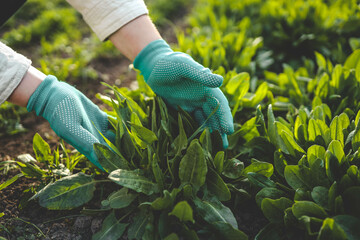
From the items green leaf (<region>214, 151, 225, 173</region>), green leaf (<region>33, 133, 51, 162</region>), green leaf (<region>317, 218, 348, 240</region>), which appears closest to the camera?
green leaf (<region>317, 218, 348, 240</region>)

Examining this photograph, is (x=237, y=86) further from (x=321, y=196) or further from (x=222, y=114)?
(x=321, y=196)

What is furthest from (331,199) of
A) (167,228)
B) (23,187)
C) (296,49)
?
(296,49)

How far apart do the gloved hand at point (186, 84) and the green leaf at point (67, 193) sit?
0.72m

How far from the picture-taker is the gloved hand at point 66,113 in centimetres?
169

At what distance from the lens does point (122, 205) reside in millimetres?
1538

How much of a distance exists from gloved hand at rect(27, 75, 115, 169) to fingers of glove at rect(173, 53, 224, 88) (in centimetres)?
60

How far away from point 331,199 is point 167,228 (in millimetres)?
793

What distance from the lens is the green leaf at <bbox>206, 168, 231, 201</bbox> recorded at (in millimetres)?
1558

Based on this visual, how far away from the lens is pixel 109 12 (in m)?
2.03

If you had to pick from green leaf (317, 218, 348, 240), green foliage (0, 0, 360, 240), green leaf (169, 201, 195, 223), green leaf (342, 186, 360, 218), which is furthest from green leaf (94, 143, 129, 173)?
green leaf (342, 186, 360, 218)

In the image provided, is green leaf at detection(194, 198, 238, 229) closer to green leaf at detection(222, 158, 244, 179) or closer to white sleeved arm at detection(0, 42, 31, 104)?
green leaf at detection(222, 158, 244, 179)

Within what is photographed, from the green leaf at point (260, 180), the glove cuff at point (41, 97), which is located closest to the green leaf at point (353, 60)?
the green leaf at point (260, 180)

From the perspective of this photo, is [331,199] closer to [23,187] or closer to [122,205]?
[122,205]

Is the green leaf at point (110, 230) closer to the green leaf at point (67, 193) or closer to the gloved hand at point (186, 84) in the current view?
the green leaf at point (67, 193)
